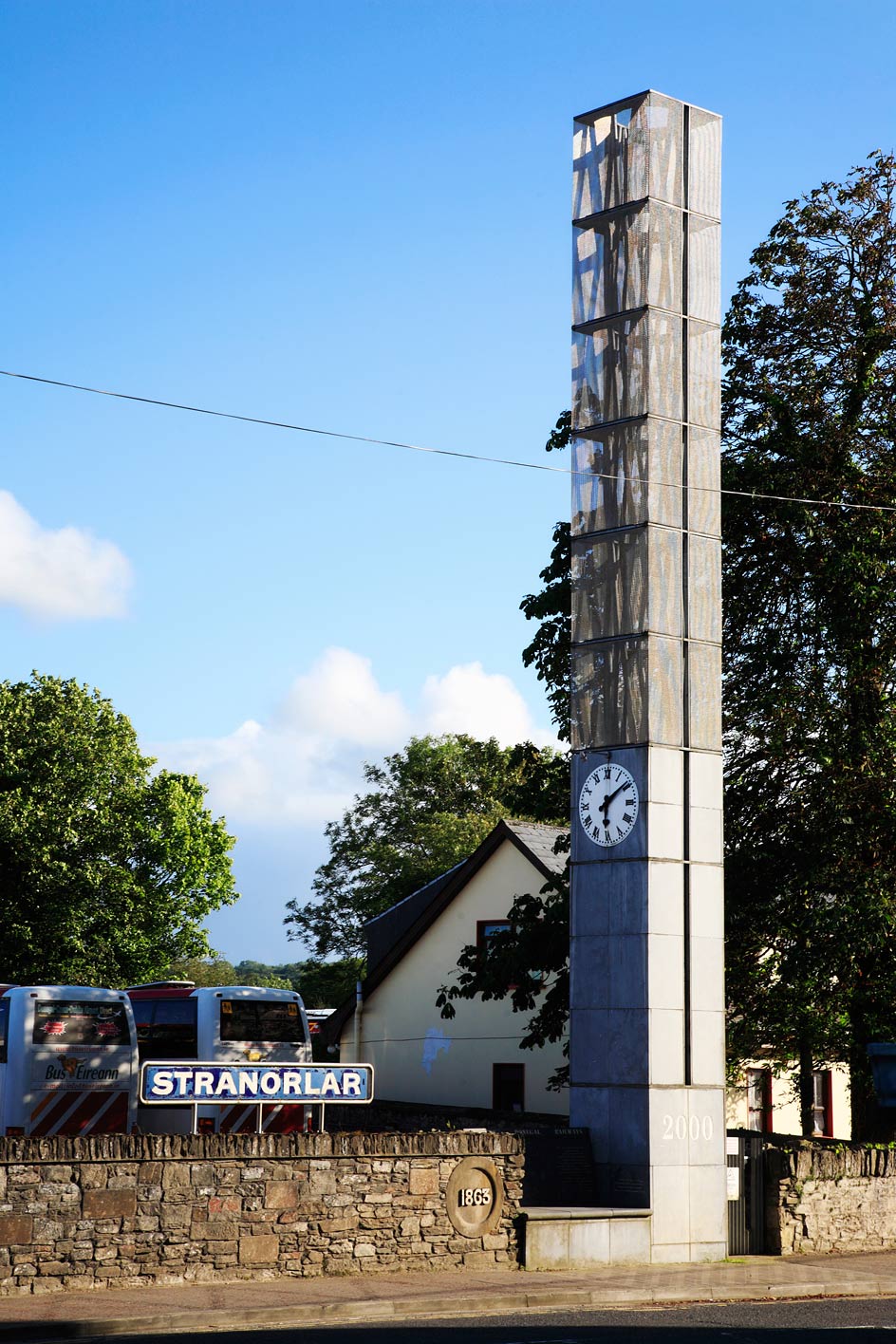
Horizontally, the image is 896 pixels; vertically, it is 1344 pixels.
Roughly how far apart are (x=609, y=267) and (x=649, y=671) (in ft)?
19.3

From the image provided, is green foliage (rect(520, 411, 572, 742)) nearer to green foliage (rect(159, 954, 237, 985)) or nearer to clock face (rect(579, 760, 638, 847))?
clock face (rect(579, 760, 638, 847))

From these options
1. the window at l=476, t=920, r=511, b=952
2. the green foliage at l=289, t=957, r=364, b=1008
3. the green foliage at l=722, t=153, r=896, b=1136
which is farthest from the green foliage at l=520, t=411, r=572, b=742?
the green foliage at l=289, t=957, r=364, b=1008

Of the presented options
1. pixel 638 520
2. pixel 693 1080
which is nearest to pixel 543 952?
pixel 693 1080

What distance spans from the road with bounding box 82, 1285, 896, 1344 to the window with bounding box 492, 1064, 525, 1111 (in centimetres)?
2147

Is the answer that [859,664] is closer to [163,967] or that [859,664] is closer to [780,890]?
[780,890]

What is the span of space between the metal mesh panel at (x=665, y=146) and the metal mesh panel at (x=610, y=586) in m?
4.83

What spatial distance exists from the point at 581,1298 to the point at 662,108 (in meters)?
15.7

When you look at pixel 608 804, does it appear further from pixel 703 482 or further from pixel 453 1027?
pixel 453 1027

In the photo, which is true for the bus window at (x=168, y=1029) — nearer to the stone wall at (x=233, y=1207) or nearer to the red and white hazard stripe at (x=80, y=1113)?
the red and white hazard stripe at (x=80, y=1113)

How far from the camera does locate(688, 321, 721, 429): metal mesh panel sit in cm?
2294

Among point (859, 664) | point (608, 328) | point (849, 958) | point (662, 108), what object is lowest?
point (849, 958)

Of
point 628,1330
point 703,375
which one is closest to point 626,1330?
point 628,1330

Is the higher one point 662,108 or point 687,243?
point 662,108

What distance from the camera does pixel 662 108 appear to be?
22828mm
